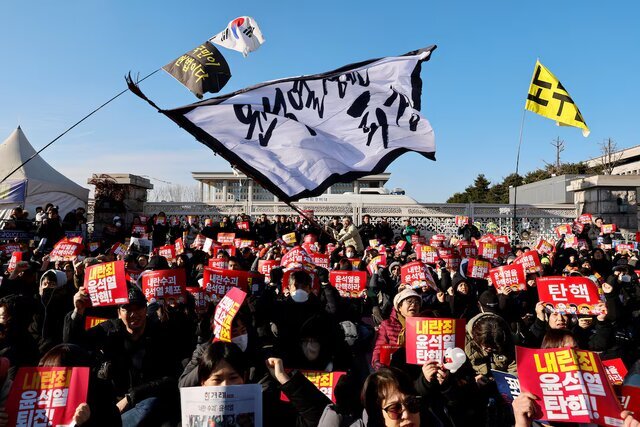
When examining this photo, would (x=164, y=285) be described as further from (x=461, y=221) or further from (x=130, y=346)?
(x=461, y=221)

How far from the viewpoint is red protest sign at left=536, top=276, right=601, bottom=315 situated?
4730 mm

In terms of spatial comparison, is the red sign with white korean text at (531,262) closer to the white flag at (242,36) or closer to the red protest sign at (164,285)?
the red protest sign at (164,285)

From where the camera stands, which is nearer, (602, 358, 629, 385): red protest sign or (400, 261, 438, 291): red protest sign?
(602, 358, 629, 385): red protest sign

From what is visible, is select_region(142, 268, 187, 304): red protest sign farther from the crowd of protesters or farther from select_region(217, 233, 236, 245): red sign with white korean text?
select_region(217, 233, 236, 245): red sign with white korean text

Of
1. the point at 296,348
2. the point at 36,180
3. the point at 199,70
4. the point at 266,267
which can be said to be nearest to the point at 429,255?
the point at 266,267

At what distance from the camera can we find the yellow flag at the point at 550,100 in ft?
39.8

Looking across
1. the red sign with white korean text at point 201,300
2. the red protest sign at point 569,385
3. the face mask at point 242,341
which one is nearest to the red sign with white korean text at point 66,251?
the red sign with white korean text at point 201,300

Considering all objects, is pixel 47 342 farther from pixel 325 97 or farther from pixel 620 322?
pixel 620 322

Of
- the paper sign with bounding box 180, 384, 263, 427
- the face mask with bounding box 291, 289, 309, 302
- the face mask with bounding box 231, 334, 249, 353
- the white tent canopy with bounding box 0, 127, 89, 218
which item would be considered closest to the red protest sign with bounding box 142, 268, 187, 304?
the face mask with bounding box 291, 289, 309, 302

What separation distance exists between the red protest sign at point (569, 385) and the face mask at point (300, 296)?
2.17m

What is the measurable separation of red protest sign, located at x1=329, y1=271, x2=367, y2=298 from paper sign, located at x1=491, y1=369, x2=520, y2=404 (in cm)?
415

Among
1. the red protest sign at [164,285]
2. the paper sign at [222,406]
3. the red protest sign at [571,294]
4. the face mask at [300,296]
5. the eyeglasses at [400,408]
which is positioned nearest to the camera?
the paper sign at [222,406]

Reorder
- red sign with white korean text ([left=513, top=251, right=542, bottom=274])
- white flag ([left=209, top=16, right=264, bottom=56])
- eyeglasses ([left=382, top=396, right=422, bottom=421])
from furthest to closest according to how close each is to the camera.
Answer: white flag ([left=209, top=16, right=264, bottom=56]), red sign with white korean text ([left=513, top=251, right=542, bottom=274]), eyeglasses ([left=382, top=396, right=422, bottom=421])

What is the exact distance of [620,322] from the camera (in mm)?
5535
